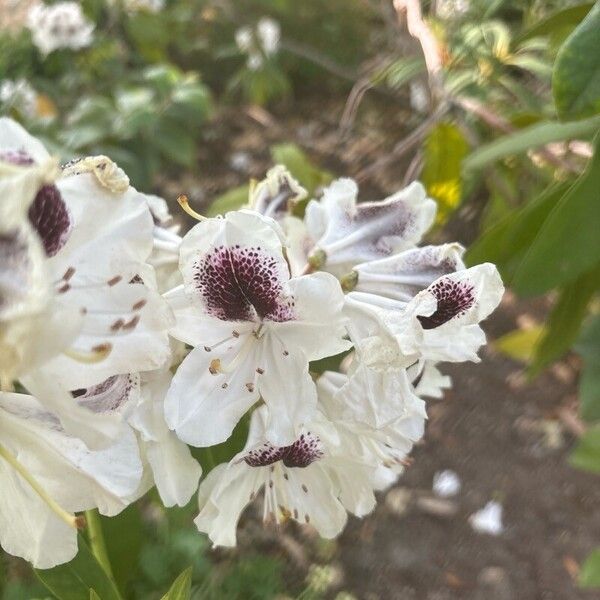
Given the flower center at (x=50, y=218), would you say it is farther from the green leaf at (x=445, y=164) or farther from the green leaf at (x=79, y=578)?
the green leaf at (x=445, y=164)

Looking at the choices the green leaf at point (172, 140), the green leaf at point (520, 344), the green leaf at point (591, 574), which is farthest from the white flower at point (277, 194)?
the green leaf at point (172, 140)

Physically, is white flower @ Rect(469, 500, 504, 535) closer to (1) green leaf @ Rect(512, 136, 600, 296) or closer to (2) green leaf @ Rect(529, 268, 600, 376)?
(2) green leaf @ Rect(529, 268, 600, 376)

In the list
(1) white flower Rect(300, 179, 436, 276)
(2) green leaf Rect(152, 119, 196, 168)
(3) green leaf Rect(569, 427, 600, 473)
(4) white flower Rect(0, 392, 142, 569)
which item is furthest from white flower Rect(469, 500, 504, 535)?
(4) white flower Rect(0, 392, 142, 569)

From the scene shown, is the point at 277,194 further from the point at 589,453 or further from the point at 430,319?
the point at 589,453

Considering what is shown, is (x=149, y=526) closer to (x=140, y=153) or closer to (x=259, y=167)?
(x=140, y=153)

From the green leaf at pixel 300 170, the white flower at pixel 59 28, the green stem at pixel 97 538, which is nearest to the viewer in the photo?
the green stem at pixel 97 538

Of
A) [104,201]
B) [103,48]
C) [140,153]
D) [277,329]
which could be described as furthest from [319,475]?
[103,48]
